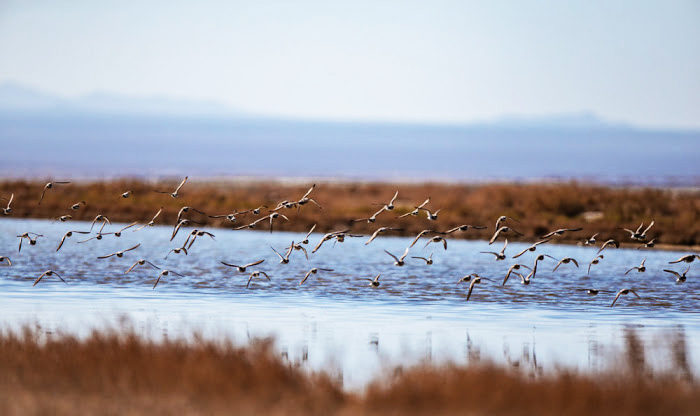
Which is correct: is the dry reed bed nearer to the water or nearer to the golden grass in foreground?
the water

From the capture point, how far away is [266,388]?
12.0m

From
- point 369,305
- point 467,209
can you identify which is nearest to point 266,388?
point 369,305

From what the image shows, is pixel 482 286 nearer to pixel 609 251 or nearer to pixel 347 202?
pixel 609 251

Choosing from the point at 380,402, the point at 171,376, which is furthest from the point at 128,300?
the point at 380,402

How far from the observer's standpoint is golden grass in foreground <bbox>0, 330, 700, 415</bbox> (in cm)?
1121

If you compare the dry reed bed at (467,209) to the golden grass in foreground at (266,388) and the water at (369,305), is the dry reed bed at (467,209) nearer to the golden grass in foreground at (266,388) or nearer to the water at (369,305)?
the water at (369,305)

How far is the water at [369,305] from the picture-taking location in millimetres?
16672

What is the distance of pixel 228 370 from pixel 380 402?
193cm

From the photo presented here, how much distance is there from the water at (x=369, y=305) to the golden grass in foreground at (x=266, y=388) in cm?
102

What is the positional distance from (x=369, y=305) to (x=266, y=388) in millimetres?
10399

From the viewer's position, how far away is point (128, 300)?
888 inches

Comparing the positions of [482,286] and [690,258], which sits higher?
[690,258]

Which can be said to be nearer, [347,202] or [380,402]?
[380,402]

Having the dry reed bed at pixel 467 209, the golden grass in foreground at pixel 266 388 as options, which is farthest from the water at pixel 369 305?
the dry reed bed at pixel 467 209
